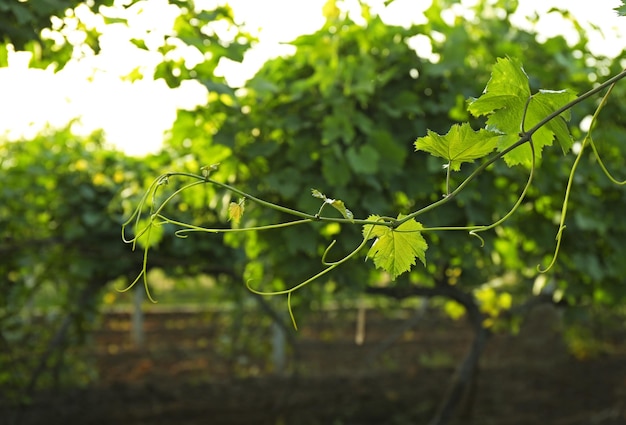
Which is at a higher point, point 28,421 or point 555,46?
point 555,46

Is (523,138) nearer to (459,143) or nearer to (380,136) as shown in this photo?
(459,143)

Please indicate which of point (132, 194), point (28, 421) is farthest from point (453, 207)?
point (28, 421)

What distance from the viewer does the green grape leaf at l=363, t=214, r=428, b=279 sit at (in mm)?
1244

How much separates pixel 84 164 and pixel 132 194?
1.01 meters

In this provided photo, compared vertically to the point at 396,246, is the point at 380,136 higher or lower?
higher

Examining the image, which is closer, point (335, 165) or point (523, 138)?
point (523, 138)

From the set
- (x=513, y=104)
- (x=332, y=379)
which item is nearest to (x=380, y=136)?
(x=513, y=104)

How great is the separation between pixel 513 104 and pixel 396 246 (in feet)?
0.88

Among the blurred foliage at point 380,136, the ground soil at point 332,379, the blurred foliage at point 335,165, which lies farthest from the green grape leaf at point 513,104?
the ground soil at point 332,379

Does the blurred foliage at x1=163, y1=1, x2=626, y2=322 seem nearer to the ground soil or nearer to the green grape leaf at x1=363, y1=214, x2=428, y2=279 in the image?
the ground soil

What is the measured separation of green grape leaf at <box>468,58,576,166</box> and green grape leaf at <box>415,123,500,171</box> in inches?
0.8

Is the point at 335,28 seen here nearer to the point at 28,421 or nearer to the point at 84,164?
the point at 84,164

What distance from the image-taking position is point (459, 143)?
4.01 feet

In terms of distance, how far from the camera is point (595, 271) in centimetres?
468
